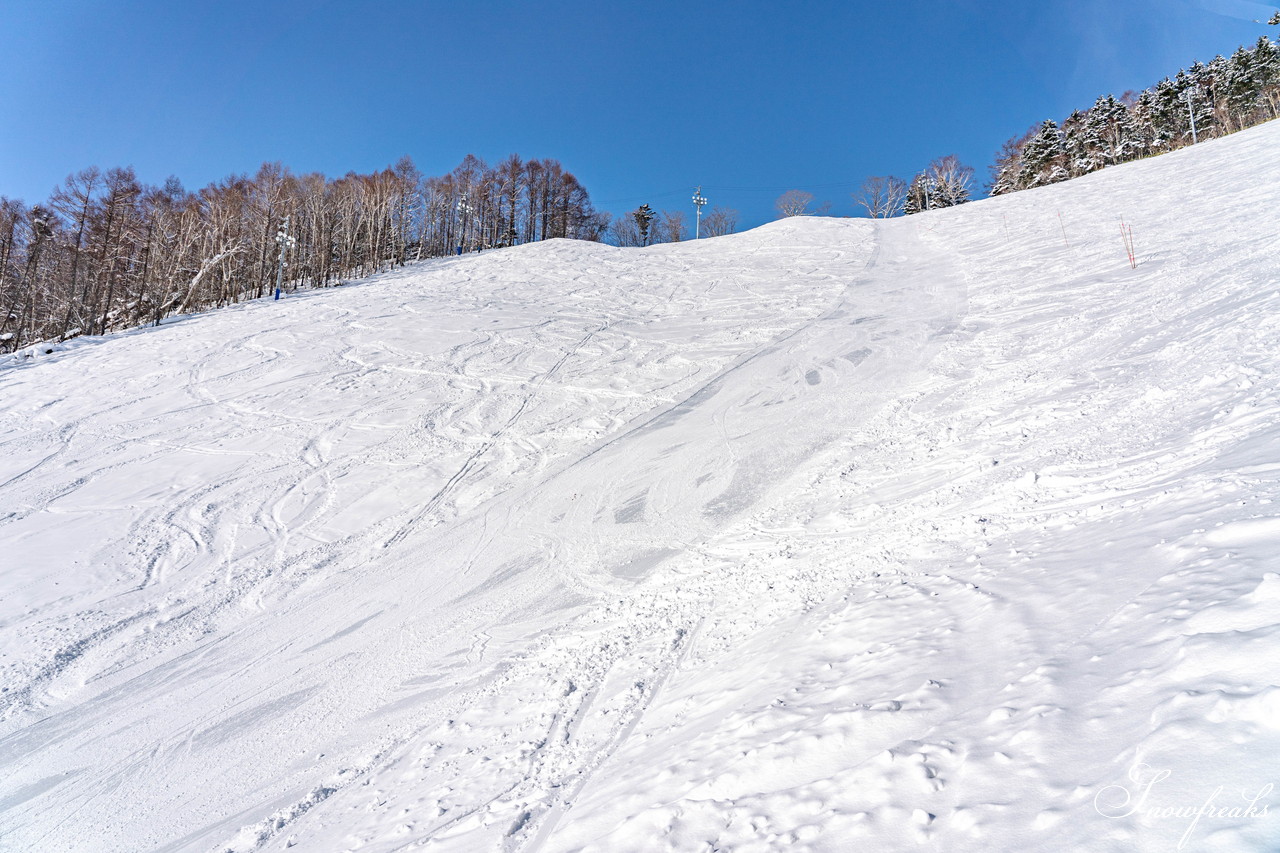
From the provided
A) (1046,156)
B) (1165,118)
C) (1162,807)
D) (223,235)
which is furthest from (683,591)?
(1165,118)

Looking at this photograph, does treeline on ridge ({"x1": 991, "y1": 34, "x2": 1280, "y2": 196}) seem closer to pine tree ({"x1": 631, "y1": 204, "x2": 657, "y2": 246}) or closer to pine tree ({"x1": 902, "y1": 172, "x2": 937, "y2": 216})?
pine tree ({"x1": 902, "y1": 172, "x2": 937, "y2": 216})

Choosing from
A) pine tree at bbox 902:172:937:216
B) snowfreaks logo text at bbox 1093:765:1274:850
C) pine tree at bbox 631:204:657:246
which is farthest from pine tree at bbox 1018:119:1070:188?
snowfreaks logo text at bbox 1093:765:1274:850

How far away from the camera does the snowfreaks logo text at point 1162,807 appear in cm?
131

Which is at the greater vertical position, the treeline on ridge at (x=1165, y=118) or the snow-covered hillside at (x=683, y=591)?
the treeline on ridge at (x=1165, y=118)

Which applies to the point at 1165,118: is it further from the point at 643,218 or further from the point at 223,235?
the point at 223,235

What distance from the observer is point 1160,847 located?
1.32 m

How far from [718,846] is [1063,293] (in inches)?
485

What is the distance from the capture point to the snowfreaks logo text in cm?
131

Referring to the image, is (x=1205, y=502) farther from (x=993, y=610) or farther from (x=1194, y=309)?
(x=1194, y=309)

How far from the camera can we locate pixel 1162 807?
1414 millimetres

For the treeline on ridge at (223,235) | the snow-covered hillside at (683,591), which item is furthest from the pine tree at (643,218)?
the snow-covered hillside at (683,591)

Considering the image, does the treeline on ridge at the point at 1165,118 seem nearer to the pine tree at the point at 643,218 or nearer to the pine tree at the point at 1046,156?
the pine tree at the point at 1046,156

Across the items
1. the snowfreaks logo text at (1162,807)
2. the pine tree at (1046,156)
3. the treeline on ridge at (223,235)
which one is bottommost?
the snowfreaks logo text at (1162,807)

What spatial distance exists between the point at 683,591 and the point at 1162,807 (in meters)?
3.58
